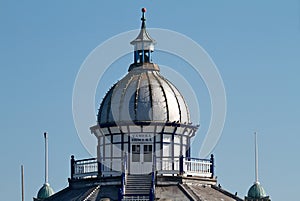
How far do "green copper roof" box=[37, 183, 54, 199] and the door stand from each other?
1667 cm

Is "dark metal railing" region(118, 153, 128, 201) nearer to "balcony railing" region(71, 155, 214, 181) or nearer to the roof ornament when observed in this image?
"balcony railing" region(71, 155, 214, 181)

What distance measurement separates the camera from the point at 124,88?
12812 centimetres

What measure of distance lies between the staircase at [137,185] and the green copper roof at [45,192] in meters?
18.0

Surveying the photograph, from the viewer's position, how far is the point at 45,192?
140 m

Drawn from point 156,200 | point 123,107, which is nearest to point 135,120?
point 123,107

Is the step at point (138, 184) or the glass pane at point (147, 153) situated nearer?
the step at point (138, 184)

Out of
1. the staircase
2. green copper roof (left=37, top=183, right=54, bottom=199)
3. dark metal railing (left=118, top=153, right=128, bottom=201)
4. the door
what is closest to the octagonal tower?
the door

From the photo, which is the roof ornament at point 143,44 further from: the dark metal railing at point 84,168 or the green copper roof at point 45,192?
the green copper roof at point 45,192

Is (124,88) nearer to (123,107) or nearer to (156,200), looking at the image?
(123,107)

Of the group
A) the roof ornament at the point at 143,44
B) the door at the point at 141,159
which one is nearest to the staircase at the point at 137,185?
the door at the point at 141,159

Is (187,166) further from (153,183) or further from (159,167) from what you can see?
(153,183)

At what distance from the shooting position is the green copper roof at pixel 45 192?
140 meters

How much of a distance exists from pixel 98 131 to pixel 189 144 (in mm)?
8691

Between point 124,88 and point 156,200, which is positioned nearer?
point 156,200
